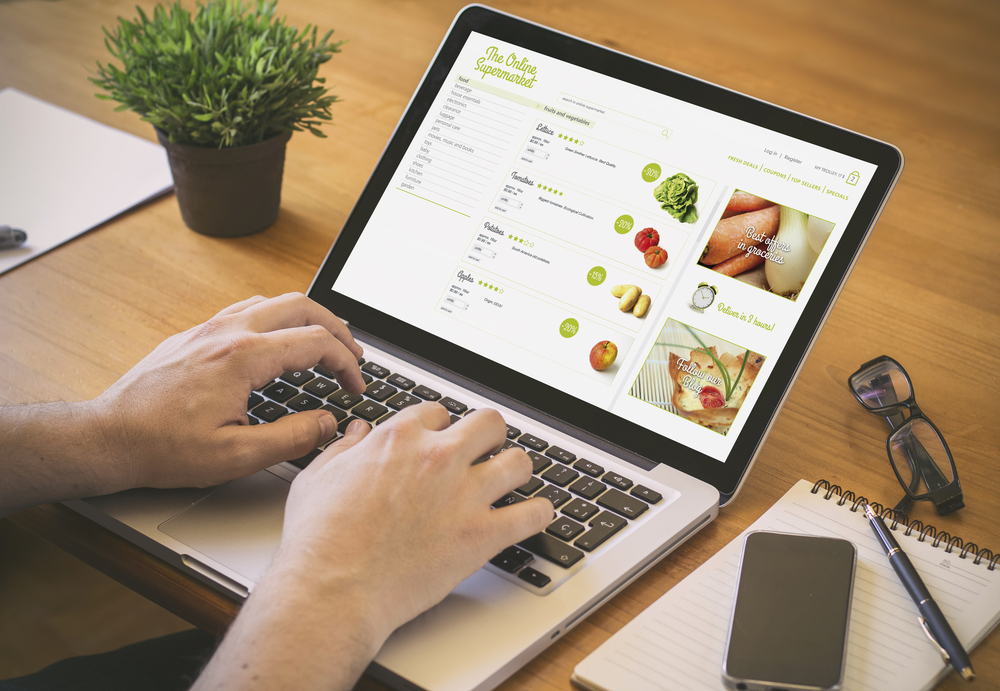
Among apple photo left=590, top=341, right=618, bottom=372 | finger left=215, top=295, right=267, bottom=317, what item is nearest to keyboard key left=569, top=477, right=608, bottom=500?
apple photo left=590, top=341, right=618, bottom=372

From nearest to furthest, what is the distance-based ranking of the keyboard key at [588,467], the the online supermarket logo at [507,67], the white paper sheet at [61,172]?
the keyboard key at [588,467]
the the online supermarket logo at [507,67]
the white paper sheet at [61,172]

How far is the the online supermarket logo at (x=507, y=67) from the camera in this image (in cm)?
78

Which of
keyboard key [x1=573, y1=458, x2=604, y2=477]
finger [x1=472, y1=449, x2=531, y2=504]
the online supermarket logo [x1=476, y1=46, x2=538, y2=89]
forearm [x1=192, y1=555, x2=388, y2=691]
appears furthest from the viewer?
the online supermarket logo [x1=476, y1=46, x2=538, y2=89]

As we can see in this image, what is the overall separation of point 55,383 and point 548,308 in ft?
1.58

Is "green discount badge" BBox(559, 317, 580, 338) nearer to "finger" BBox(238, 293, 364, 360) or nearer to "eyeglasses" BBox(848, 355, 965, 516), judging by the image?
"finger" BBox(238, 293, 364, 360)

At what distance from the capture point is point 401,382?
73 cm

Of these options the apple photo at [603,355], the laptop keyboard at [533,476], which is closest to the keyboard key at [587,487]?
the laptop keyboard at [533,476]

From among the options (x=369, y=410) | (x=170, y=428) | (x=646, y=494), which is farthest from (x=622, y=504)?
(x=170, y=428)

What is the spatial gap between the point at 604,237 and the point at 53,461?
1.65 ft

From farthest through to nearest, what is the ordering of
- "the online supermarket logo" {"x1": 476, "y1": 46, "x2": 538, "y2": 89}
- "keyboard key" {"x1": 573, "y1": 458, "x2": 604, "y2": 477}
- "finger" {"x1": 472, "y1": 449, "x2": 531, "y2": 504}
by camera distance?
"the online supermarket logo" {"x1": 476, "y1": 46, "x2": 538, "y2": 89}, "keyboard key" {"x1": 573, "y1": 458, "x2": 604, "y2": 477}, "finger" {"x1": 472, "y1": 449, "x2": 531, "y2": 504}

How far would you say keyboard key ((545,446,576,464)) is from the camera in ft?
2.18

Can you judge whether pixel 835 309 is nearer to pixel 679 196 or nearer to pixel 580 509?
pixel 679 196

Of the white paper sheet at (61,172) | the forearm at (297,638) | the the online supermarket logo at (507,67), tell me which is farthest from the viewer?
the white paper sheet at (61,172)

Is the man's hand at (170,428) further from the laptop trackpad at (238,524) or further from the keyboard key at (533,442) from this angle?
the keyboard key at (533,442)
